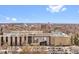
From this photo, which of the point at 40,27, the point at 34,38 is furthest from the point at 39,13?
the point at 34,38

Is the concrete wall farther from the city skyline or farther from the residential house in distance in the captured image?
the city skyline

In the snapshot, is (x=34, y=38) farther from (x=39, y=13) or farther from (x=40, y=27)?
(x=39, y=13)

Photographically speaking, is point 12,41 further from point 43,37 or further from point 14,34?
point 43,37

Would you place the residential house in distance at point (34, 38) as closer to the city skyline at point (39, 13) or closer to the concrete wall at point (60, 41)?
the concrete wall at point (60, 41)

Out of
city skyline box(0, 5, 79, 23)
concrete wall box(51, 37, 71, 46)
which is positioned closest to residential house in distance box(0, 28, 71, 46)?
concrete wall box(51, 37, 71, 46)

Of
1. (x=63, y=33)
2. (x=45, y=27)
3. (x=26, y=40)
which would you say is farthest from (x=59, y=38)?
(x=26, y=40)

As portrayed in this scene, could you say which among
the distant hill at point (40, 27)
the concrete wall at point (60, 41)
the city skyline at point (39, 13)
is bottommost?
the concrete wall at point (60, 41)

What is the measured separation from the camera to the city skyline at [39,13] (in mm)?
1416

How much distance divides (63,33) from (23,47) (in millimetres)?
374

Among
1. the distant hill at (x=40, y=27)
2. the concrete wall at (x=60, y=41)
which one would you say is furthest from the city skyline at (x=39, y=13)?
the concrete wall at (x=60, y=41)

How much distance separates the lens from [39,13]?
143 centimetres
